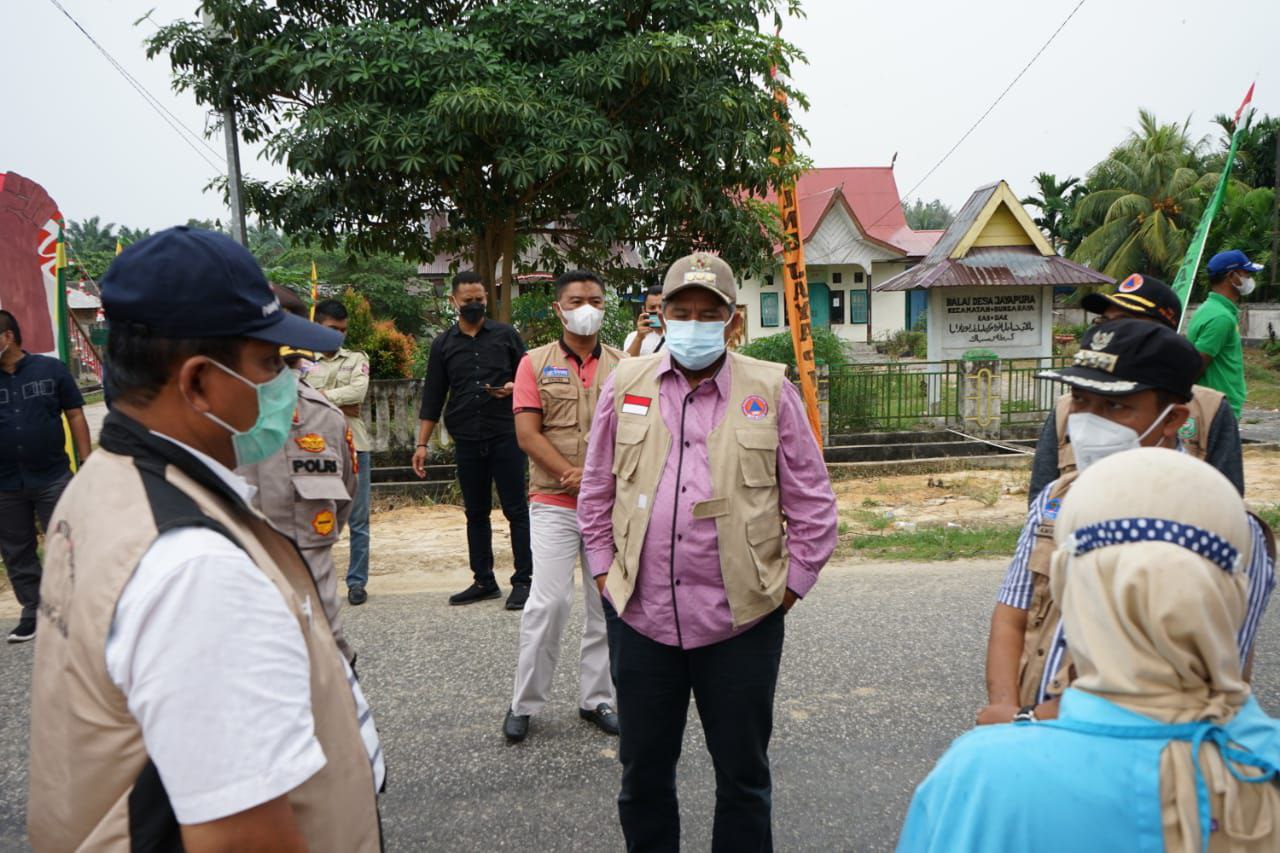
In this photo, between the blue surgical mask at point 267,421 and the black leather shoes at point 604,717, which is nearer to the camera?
the blue surgical mask at point 267,421

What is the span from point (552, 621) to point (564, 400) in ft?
3.37

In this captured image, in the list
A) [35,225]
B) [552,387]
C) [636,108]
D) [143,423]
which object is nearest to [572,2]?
[636,108]

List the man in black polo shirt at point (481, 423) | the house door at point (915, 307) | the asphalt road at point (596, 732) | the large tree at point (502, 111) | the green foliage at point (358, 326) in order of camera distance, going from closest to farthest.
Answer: the asphalt road at point (596, 732), the man in black polo shirt at point (481, 423), the large tree at point (502, 111), the green foliage at point (358, 326), the house door at point (915, 307)

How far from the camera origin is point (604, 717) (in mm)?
3797

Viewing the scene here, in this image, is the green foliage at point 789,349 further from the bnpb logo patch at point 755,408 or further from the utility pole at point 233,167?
the bnpb logo patch at point 755,408

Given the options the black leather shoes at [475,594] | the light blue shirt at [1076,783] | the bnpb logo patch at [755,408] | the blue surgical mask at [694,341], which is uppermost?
the blue surgical mask at [694,341]

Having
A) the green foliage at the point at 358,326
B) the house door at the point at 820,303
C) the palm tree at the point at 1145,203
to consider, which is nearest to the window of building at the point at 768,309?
the house door at the point at 820,303

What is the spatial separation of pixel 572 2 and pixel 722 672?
799 centimetres

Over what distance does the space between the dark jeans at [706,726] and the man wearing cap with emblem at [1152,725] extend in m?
1.25

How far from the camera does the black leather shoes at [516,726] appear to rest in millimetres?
3695

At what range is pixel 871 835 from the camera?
298 cm

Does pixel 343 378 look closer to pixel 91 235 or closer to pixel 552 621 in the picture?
pixel 552 621

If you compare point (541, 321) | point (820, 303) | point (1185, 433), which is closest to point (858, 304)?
point (820, 303)

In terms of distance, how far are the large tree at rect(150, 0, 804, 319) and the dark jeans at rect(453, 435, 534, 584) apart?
3.61m
